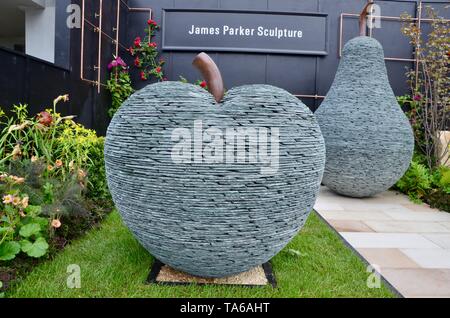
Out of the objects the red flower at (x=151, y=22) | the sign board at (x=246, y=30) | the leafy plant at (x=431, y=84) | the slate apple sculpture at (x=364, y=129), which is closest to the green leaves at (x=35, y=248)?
the slate apple sculpture at (x=364, y=129)

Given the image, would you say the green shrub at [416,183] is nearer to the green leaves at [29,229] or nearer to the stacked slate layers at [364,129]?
the stacked slate layers at [364,129]

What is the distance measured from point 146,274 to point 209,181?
3.11ft

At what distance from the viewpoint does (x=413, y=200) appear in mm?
5219

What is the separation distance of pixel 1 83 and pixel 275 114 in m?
2.94

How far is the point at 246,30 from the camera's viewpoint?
22.7 feet

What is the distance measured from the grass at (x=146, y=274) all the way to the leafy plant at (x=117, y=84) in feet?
12.8

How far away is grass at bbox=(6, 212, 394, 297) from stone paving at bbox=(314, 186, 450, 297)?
8.7 inches

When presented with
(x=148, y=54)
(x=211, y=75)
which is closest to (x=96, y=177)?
(x=211, y=75)

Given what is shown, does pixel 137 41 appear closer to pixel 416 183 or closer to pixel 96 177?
pixel 96 177

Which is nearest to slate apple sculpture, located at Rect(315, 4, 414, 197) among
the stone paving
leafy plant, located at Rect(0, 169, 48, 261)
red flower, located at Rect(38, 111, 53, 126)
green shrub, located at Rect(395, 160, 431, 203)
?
the stone paving

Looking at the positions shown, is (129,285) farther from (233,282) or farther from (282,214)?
(282,214)

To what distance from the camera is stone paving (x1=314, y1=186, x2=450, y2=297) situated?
2535mm

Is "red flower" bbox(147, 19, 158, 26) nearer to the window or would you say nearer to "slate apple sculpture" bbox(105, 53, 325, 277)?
the window

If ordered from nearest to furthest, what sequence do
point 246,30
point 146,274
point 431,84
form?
point 146,274
point 431,84
point 246,30
